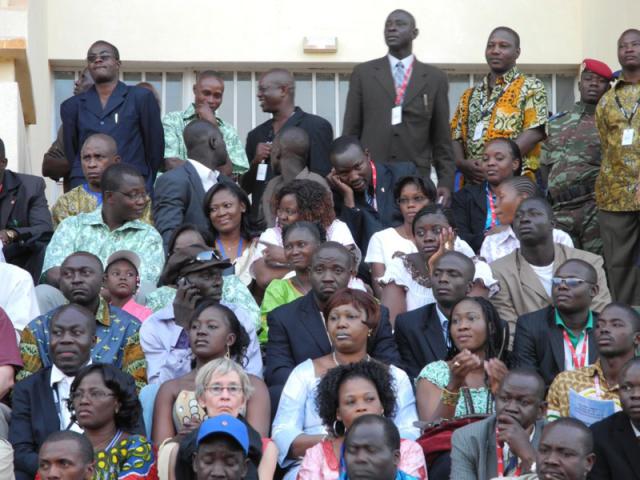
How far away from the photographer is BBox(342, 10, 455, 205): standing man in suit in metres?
15.2

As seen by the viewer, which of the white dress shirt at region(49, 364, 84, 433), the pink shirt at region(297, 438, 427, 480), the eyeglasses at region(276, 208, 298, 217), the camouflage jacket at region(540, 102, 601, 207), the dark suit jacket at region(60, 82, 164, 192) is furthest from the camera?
the camouflage jacket at region(540, 102, 601, 207)

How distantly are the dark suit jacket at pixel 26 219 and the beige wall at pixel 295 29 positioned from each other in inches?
191

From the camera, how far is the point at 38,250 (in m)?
13.4

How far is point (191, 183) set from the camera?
45.8 feet

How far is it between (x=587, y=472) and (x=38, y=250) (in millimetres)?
5311

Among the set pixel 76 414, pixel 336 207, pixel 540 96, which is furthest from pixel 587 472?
pixel 540 96

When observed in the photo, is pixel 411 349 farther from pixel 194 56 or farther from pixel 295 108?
pixel 194 56

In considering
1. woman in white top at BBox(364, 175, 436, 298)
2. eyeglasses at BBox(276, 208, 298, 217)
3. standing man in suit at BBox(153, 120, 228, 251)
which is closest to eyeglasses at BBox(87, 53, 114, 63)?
standing man in suit at BBox(153, 120, 228, 251)

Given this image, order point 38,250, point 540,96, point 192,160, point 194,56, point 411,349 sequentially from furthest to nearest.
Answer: point 194,56
point 540,96
point 192,160
point 38,250
point 411,349

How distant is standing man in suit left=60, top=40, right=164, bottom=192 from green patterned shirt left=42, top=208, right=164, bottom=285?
1.58m

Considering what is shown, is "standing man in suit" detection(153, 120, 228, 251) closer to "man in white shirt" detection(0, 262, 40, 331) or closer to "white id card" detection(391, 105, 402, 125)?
"white id card" detection(391, 105, 402, 125)

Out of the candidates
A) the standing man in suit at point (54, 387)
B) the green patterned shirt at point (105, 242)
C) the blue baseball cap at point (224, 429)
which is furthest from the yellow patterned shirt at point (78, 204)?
the blue baseball cap at point (224, 429)

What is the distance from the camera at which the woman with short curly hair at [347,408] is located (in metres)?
9.84

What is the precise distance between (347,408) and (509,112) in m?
5.81
